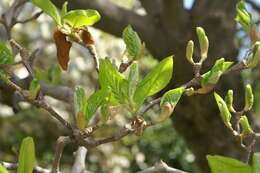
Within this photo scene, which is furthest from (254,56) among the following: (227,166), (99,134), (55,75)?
(99,134)

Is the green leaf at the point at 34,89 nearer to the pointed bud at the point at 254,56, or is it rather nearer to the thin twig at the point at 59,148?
the thin twig at the point at 59,148

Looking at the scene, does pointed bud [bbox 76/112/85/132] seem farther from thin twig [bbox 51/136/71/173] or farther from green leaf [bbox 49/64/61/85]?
green leaf [bbox 49/64/61/85]

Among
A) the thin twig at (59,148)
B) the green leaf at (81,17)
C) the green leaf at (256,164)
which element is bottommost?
the thin twig at (59,148)

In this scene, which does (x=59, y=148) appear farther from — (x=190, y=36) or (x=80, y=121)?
(x=190, y=36)

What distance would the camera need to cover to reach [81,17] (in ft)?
2.44

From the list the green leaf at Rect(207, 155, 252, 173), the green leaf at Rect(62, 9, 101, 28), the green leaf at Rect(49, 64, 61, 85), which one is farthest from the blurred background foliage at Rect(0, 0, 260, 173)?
the green leaf at Rect(207, 155, 252, 173)

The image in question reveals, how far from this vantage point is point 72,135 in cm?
73

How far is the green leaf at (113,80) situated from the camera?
2.23ft

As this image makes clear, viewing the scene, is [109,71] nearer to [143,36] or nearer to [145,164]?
[143,36]

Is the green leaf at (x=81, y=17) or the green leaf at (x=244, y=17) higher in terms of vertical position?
the green leaf at (x=81, y=17)

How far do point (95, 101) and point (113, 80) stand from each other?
0.03 meters

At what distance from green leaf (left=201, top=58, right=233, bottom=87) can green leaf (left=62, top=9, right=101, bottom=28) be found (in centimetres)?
15

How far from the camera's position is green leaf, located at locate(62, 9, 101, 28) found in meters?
0.73

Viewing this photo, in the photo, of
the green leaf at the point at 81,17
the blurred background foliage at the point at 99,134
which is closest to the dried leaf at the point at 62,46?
the green leaf at the point at 81,17
